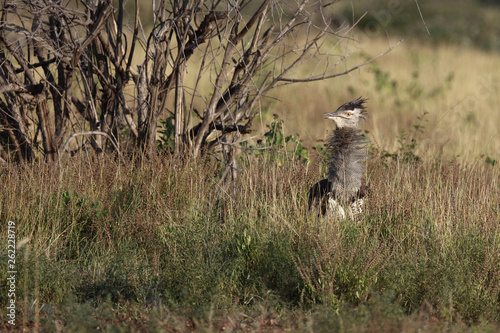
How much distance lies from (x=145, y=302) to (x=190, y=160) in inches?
84.1

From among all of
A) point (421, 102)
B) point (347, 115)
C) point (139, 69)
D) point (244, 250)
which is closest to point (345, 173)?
point (347, 115)

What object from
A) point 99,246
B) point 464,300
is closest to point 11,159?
point 99,246

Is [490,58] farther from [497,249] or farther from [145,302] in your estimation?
[145,302]

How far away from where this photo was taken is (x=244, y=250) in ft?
14.4

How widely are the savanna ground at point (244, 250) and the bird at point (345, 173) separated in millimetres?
180

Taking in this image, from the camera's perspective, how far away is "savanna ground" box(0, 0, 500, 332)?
12.1ft

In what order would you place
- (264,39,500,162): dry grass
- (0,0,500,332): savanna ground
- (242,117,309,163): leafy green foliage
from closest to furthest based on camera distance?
(0,0,500,332): savanna ground
(242,117,309,163): leafy green foliage
(264,39,500,162): dry grass

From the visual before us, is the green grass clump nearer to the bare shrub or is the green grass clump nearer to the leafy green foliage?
the leafy green foliage

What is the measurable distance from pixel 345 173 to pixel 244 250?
1.21 meters

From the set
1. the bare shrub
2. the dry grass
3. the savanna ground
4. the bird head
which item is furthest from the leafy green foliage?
the dry grass

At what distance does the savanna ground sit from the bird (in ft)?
0.59

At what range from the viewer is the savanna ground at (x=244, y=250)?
3.68 meters

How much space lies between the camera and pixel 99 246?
4836 millimetres

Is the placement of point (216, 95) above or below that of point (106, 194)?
above
